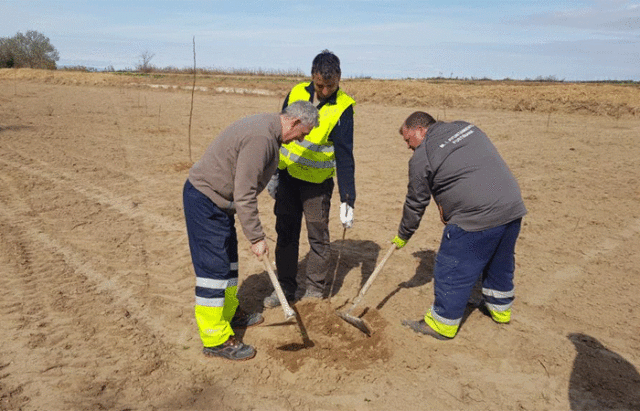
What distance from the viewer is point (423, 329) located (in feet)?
13.1

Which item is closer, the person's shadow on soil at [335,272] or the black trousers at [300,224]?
the black trousers at [300,224]

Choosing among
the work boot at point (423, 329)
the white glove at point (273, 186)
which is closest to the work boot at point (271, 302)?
the white glove at point (273, 186)

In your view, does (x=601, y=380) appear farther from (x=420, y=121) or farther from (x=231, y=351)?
(x=231, y=351)

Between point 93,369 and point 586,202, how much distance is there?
7.52 meters

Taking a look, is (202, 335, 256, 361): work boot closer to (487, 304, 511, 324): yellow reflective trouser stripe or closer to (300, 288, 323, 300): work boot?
(300, 288, 323, 300): work boot

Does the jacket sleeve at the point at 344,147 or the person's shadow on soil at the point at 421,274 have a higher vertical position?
the jacket sleeve at the point at 344,147

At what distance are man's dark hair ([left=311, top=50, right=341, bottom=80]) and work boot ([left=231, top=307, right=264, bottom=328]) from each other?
6.88ft

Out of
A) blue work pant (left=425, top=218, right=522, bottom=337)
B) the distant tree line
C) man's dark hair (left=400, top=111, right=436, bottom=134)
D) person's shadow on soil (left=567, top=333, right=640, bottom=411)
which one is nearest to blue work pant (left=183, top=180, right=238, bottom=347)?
man's dark hair (left=400, top=111, right=436, bottom=134)

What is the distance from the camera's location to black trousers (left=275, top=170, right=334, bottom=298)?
4.04 metres

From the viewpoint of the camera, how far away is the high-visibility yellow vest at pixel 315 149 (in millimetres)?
3795

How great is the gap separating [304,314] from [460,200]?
1.68 metres

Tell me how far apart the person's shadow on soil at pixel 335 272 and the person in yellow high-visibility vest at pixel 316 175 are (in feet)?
0.83

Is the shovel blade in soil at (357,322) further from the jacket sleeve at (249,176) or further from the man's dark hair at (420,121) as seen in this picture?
the man's dark hair at (420,121)

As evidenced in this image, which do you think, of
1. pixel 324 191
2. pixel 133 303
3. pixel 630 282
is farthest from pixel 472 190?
pixel 133 303
